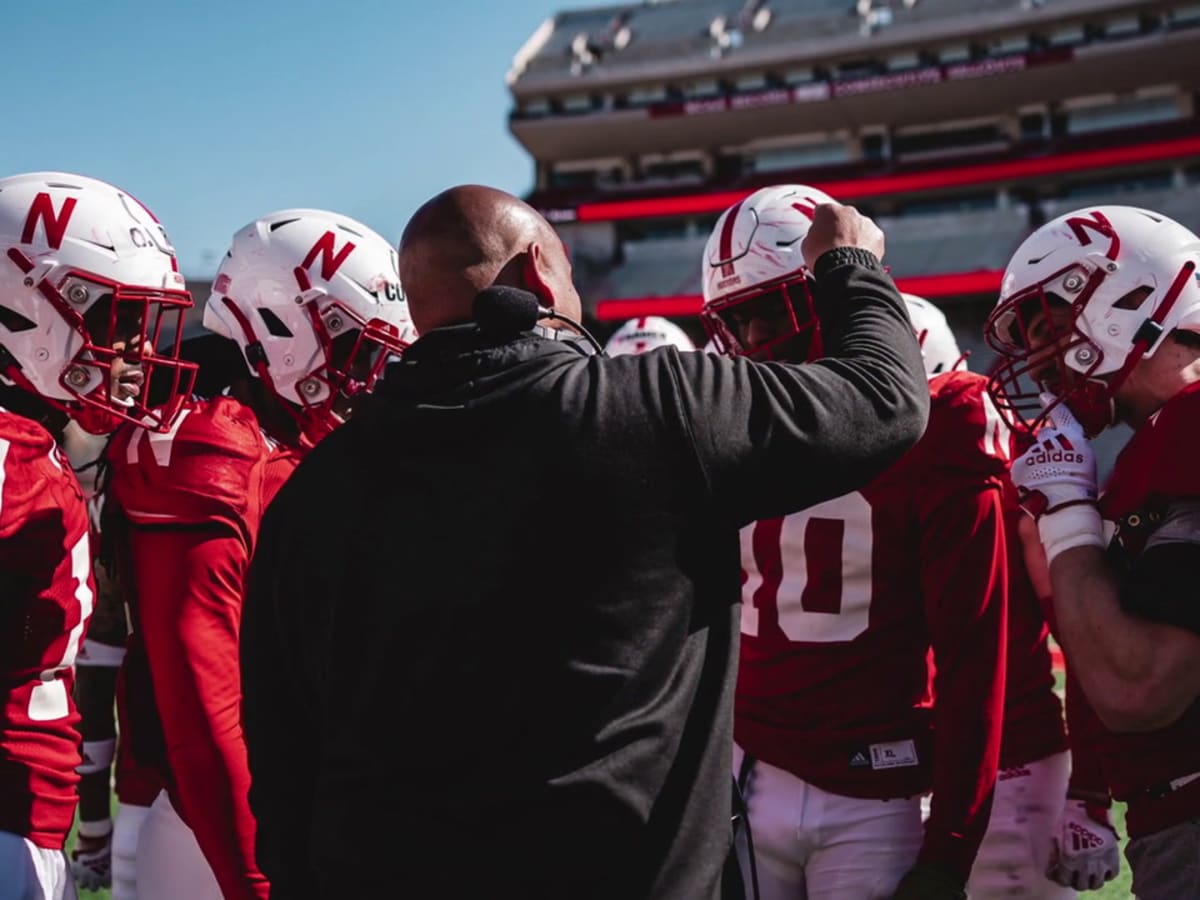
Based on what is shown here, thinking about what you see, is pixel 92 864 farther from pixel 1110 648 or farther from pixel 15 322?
pixel 1110 648

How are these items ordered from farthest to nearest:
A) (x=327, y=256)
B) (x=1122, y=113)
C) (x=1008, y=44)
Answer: (x=1008, y=44), (x=1122, y=113), (x=327, y=256)

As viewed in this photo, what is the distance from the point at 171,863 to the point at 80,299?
46.6 inches

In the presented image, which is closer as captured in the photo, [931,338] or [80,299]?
[80,299]

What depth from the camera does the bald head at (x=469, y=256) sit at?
1.66 metres

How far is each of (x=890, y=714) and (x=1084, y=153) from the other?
79.4ft

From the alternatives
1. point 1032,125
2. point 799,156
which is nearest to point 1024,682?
point 1032,125

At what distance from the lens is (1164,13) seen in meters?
24.1

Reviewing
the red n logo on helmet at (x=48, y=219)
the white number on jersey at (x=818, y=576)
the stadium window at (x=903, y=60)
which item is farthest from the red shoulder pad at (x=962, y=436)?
the stadium window at (x=903, y=60)

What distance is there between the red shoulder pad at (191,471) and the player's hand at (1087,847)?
6.74ft

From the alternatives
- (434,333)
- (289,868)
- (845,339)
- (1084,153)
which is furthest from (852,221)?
(1084,153)

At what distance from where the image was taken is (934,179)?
82.2ft

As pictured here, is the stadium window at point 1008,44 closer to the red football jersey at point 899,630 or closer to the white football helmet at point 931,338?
the white football helmet at point 931,338

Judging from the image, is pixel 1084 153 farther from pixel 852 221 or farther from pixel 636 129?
pixel 852 221

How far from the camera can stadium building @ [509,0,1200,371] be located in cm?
2388
